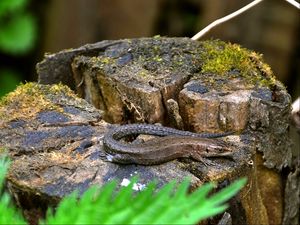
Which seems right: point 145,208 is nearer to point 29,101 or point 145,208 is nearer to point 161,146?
point 161,146

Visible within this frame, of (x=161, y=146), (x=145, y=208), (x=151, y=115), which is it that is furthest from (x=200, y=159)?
(x=145, y=208)

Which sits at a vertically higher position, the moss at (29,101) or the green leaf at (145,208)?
the green leaf at (145,208)

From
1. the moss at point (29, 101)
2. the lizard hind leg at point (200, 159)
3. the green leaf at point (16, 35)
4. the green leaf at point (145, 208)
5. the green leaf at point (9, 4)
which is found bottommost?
the green leaf at point (16, 35)

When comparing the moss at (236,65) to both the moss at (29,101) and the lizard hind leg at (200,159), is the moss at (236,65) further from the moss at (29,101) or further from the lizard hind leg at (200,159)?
the moss at (29,101)

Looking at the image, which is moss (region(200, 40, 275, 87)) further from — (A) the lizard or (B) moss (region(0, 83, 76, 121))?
(B) moss (region(0, 83, 76, 121))

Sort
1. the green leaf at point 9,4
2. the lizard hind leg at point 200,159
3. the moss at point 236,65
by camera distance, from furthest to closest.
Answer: the green leaf at point 9,4
the moss at point 236,65
the lizard hind leg at point 200,159

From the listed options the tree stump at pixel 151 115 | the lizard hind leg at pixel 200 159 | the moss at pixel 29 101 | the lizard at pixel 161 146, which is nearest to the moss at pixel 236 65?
the tree stump at pixel 151 115

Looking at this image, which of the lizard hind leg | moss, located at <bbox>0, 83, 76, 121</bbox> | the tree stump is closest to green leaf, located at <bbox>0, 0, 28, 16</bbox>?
the tree stump

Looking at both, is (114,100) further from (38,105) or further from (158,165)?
(158,165)
